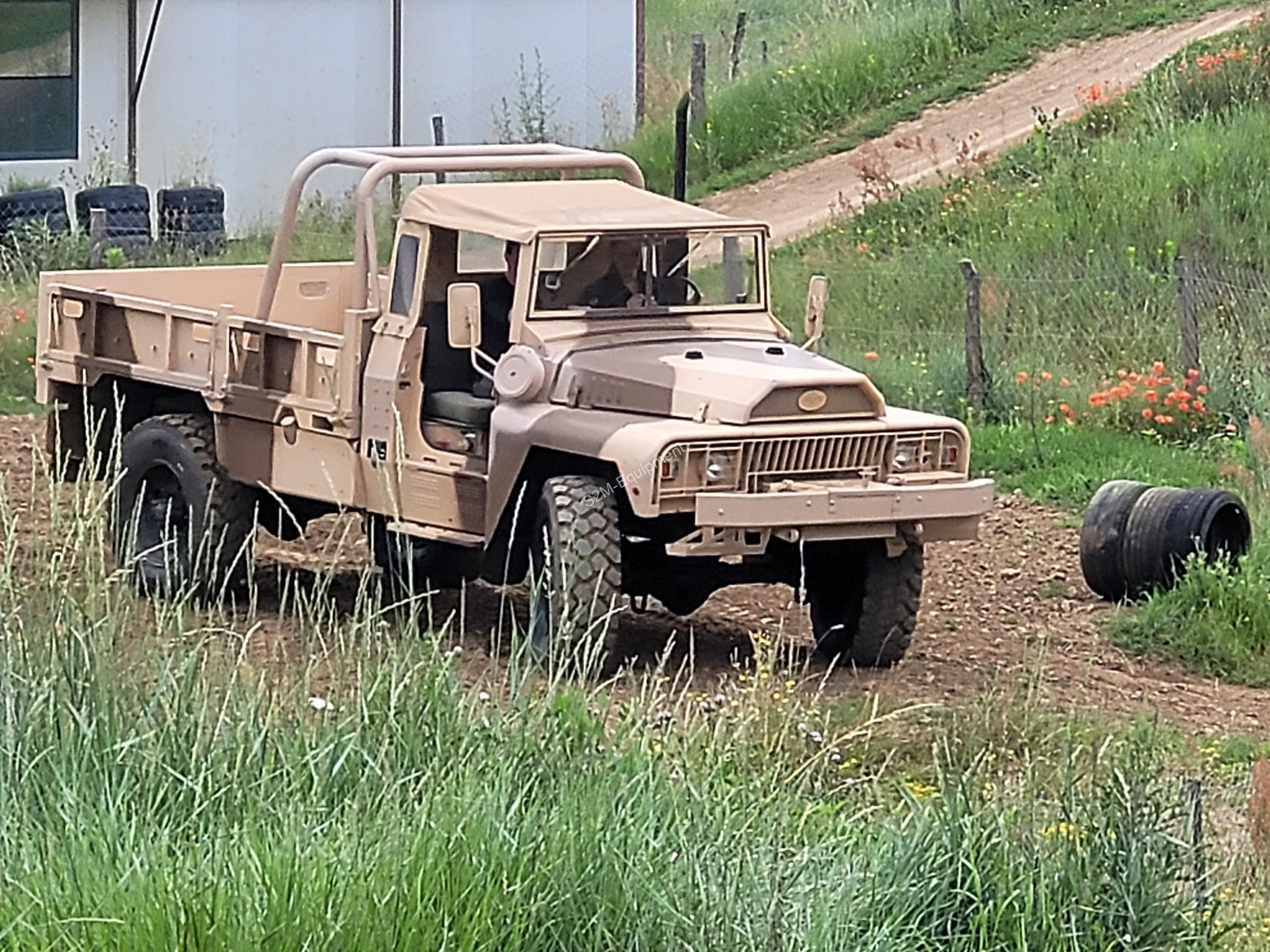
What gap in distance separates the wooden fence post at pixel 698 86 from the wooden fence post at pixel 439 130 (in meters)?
2.57

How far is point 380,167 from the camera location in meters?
10.7

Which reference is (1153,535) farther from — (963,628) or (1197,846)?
(1197,846)

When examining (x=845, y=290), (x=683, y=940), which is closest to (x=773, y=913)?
(x=683, y=940)

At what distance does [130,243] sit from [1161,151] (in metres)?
8.77

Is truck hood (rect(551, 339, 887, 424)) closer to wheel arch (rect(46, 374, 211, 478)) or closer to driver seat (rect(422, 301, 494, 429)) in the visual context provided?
driver seat (rect(422, 301, 494, 429))

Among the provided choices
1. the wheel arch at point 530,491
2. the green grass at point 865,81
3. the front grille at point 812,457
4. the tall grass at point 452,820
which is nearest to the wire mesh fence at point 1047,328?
the front grille at point 812,457

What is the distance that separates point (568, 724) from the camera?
635 centimetres

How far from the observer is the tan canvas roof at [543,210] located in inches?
403

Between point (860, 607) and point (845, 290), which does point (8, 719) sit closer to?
point (860, 607)

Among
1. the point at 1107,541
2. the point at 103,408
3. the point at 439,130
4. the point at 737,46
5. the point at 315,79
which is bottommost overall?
the point at 1107,541

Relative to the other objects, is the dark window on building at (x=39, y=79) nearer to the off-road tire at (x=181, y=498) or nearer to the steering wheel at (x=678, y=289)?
the off-road tire at (x=181, y=498)

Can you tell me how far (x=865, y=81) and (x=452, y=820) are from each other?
860 inches

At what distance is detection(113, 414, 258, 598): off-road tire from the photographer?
11086 millimetres

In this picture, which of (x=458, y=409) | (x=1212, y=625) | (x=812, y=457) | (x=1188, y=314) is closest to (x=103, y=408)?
(x=458, y=409)
